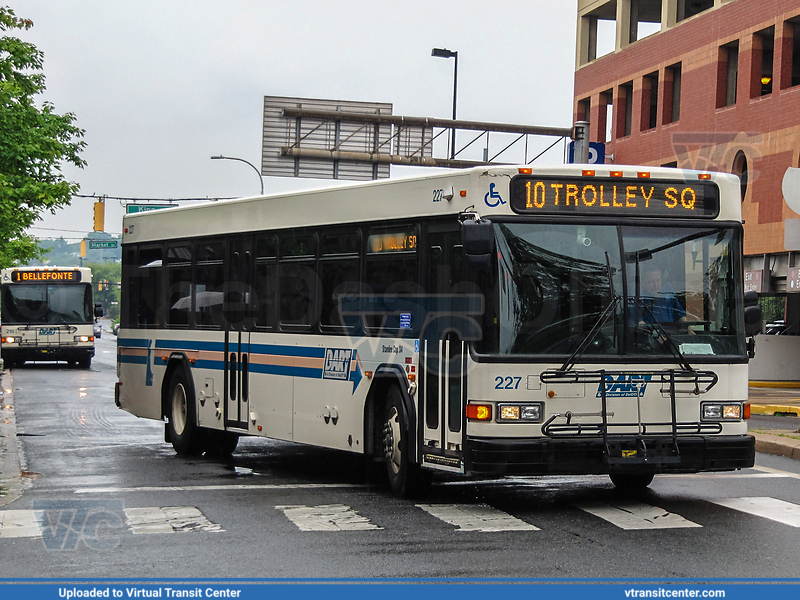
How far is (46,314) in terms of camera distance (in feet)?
135

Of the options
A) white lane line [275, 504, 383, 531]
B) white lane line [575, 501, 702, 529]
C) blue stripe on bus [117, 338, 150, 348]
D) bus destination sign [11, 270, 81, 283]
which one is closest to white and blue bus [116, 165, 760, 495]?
white lane line [575, 501, 702, 529]

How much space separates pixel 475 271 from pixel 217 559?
10.6 feet

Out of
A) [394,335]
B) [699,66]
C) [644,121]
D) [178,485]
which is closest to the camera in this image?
[394,335]

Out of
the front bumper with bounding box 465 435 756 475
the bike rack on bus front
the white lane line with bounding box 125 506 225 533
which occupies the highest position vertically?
the bike rack on bus front

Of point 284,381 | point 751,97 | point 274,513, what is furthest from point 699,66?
point 274,513

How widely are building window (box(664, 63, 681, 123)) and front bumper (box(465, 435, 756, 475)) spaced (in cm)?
3078

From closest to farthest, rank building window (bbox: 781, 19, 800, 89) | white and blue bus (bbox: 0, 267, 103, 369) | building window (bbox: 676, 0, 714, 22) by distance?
building window (bbox: 781, 19, 800, 89) → building window (bbox: 676, 0, 714, 22) → white and blue bus (bbox: 0, 267, 103, 369)

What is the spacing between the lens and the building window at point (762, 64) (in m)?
34.5

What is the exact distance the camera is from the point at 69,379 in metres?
34.7

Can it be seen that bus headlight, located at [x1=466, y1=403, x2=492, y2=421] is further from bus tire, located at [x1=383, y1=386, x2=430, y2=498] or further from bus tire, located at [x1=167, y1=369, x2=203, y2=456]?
bus tire, located at [x1=167, y1=369, x2=203, y2=456]

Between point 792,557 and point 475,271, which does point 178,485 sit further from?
point 792,557

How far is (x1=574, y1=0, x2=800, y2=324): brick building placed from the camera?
109ft

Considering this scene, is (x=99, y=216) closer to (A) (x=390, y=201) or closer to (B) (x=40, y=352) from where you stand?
(B) (x=40, y=352)

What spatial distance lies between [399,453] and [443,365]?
112 cm
